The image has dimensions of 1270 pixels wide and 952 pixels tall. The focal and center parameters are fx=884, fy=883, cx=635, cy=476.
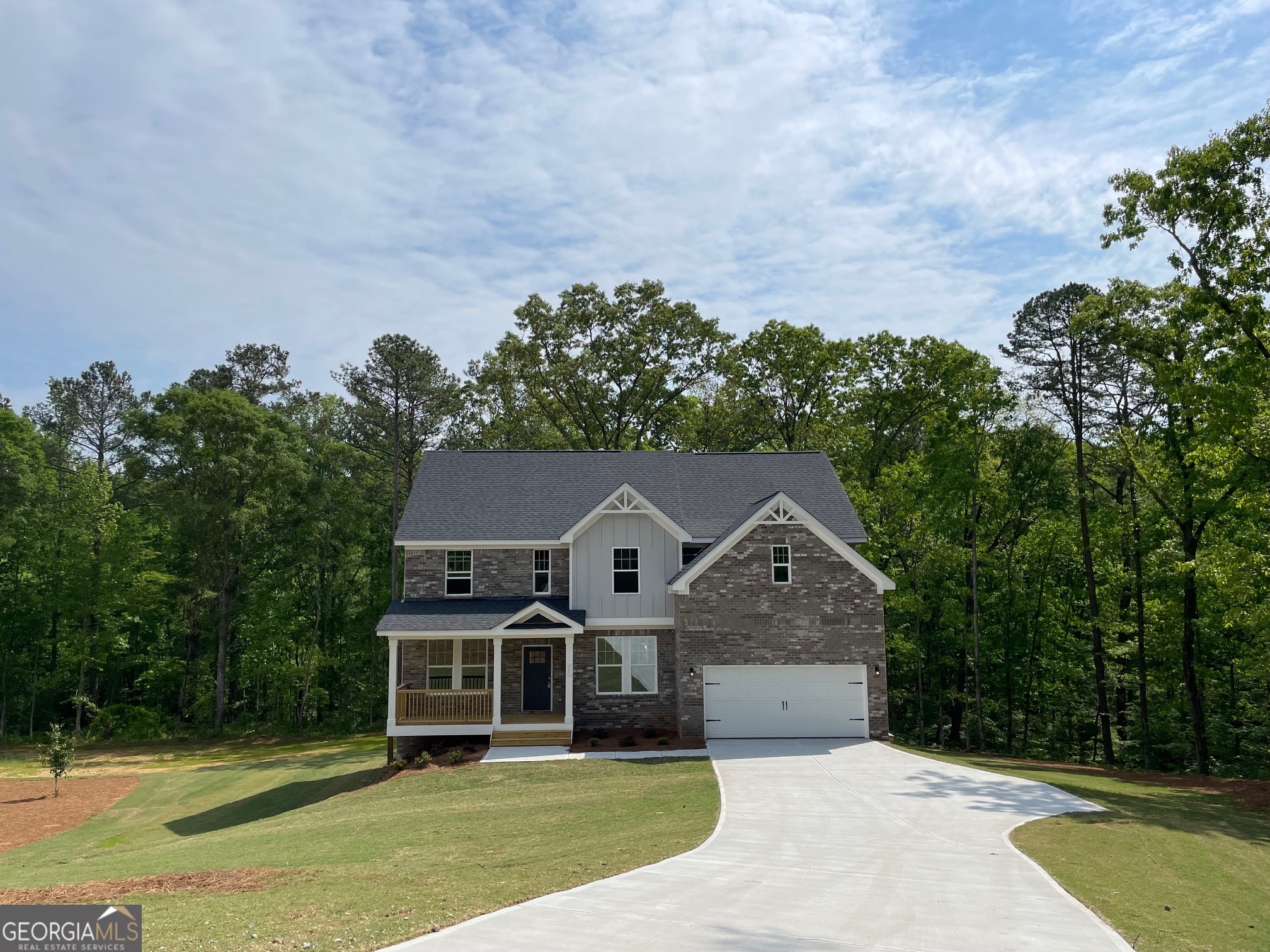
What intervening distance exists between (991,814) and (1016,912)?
20.1ft

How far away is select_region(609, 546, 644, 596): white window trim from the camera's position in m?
27.2

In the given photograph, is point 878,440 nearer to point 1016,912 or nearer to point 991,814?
point 991,814

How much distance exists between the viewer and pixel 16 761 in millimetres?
33750

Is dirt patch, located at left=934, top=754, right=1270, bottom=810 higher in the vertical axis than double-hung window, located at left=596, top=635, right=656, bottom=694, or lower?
Result: lower

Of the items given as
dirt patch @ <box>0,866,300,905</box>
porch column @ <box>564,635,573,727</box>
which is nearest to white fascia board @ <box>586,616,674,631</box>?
porch column @ <box>564,635,573,727</box>

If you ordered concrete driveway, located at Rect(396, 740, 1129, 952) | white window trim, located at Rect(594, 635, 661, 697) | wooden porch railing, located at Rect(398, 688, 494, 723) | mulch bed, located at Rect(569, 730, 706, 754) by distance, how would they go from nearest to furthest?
concrete driveway, located at Rect(396, 740, 1129, 952), mulch bed, located at Rect(569, 730, 706, 754), wooden porch railing, located at Rect(398, 688, 494, 723), white window trim, located at Rect(594, 635, 661, 697)

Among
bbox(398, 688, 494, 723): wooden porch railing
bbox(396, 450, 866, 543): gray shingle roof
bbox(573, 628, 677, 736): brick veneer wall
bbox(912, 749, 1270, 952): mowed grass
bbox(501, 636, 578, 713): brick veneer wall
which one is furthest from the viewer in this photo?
bbox(396, 450, 866, 543): gray shingle roof

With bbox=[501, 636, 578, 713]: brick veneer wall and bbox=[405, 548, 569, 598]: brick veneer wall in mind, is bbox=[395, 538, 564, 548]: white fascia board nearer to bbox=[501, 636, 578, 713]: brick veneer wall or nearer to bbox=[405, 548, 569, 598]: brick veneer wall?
bbox=[405, 548, 569, 598]: brick veneer wall

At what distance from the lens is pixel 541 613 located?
25.5 meters

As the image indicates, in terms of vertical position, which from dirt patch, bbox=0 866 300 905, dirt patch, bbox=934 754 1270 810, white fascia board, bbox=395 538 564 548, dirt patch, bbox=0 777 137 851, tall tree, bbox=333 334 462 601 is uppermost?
tall tree, bbox=333 334 462 601

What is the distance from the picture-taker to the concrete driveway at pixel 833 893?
331 inches

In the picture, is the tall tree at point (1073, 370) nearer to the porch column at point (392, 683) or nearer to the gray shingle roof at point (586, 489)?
the gray shingle roof at point (586, 489)

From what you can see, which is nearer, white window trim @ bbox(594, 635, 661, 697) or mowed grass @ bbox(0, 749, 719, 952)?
mowed grass @ bbox(0, 749, 719, 952)

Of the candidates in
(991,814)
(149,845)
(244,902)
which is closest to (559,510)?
(149,845)
